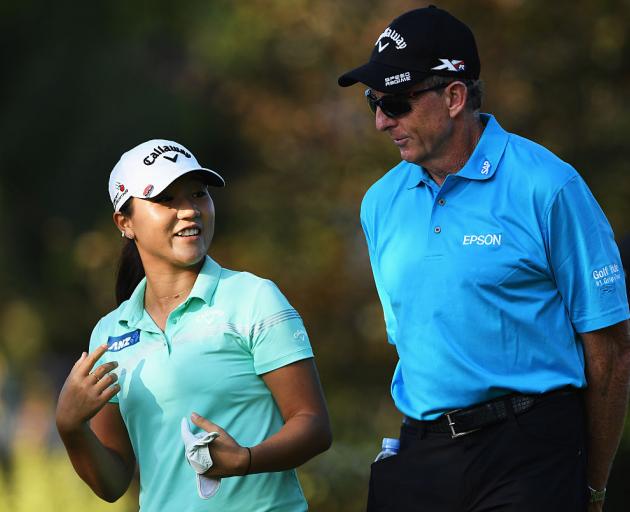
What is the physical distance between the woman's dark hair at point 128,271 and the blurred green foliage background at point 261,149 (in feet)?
9.65

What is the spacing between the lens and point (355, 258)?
1359 centimetres

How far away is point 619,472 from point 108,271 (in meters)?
10.5

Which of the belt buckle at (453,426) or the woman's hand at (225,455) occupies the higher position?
the woman's hand at (225,455)

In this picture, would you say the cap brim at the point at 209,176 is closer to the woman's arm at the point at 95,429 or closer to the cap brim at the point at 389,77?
the cap brim at the point at 389,77

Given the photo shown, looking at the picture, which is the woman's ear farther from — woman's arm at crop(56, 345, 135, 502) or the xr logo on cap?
the xr logo on cap

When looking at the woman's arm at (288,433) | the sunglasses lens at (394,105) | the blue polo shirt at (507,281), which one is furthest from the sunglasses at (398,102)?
the woman's arm at (288,433)

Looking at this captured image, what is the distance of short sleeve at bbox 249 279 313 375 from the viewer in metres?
4.06

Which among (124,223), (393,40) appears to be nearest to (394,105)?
(393,40)

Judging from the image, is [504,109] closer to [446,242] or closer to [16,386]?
[16,386]

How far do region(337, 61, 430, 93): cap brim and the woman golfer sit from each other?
64cm

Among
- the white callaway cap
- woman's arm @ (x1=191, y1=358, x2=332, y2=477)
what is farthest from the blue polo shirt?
the white callaway cap

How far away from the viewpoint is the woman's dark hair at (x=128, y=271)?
4.71 m

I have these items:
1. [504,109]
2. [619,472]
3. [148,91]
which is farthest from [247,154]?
[619,472]

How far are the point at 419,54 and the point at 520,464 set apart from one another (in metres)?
1.42
